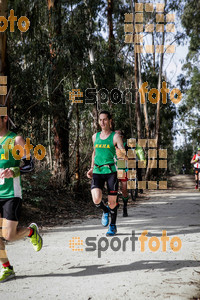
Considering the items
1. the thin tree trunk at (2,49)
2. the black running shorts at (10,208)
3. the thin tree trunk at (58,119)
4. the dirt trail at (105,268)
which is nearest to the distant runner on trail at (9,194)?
the black running shorts at (10,208)

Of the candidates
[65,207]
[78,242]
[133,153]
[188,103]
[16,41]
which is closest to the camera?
[78,242]

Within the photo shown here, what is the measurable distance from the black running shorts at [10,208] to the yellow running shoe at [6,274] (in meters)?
0.53

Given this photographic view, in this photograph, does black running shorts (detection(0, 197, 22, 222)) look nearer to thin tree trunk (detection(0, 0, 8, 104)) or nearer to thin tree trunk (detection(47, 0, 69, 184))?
thin tree trunk (detection(0, 0, 8, 104))

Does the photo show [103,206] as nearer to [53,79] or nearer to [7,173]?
[7,173]

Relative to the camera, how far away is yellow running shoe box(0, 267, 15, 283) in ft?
12.3

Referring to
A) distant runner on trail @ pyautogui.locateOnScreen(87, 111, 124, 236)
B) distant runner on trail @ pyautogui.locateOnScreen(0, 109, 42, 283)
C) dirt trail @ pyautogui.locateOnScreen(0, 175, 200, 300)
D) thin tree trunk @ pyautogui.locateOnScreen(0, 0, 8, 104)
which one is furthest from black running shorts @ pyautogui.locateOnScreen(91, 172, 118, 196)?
thin tree trunk @ pyautogui.locateOnScreen(0, 0, 8, 104)

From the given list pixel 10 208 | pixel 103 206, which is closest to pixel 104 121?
pixel 103 206

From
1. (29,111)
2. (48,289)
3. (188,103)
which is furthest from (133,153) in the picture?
(188,103)

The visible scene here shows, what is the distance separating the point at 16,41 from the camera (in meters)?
10.4

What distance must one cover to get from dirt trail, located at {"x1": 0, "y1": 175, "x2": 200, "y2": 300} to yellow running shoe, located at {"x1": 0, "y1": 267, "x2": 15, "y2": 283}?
8cm

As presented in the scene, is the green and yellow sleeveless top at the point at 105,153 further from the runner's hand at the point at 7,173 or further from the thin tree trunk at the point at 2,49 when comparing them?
the thin tree trunk at the point at 2,49

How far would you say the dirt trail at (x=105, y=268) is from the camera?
3402 mm

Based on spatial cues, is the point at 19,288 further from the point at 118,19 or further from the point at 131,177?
the point at 118,19

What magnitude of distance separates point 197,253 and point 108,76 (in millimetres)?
8140
